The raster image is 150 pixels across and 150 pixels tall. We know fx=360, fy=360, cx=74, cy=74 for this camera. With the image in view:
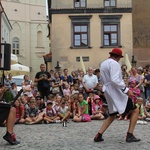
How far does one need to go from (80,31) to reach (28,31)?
2403 centimetres

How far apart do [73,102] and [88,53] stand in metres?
16.1

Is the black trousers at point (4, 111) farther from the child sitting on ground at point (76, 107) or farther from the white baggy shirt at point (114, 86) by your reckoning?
the child sitting on ground at point (76, 107)

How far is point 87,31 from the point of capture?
29062 millimetres

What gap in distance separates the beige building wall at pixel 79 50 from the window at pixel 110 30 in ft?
1.06

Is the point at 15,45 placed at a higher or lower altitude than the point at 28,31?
lower

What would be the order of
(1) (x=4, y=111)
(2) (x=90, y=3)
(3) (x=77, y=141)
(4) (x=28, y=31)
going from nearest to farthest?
(1) (x=4, y=111) < (3) (x=77, y=141) < (2) (x=90, y=3) < (4) (x=28, y=31)

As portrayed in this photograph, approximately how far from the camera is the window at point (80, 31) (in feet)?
95.2

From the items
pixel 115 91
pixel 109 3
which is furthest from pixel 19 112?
pixel 109 3

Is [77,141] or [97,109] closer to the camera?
[77,141]

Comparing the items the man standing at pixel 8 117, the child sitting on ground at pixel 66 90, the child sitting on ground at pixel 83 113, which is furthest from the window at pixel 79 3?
the man standing at pixel 8 117

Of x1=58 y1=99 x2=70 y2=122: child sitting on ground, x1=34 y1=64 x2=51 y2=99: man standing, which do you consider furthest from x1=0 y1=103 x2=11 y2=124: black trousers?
x1=34 y1=64 x2=51 y2=99: man standing

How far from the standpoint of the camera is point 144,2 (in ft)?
112

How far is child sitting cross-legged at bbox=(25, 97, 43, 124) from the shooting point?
12286 millimetres

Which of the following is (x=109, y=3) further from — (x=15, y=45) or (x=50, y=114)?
(x=15, y=45)
